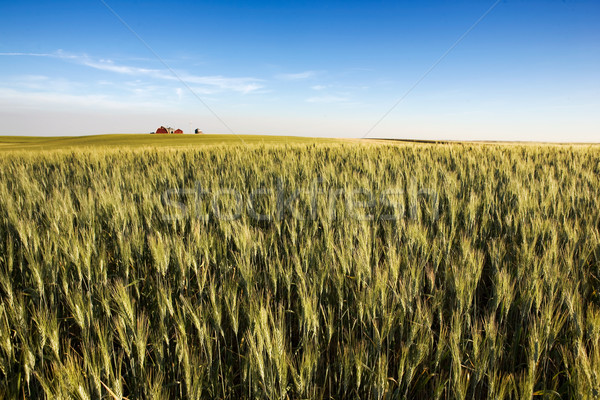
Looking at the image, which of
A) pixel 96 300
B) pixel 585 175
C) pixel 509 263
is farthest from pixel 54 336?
pixel 585 175

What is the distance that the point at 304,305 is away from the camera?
95 cm

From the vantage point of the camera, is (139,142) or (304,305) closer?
(304,305)

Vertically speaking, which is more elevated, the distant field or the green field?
the distant field

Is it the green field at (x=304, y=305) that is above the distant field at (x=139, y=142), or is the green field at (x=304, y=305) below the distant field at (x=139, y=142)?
below

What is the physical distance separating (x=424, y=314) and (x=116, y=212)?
1.75 meters

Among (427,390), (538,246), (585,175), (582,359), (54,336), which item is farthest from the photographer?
(585,175)

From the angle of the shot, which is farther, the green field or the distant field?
the distant field

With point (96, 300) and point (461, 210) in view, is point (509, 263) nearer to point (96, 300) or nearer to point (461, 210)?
point (461, 210)

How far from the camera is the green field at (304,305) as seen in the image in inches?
33.0

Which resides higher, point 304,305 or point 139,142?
point 139,142

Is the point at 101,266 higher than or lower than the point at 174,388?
higher

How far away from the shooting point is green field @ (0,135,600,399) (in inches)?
33.0

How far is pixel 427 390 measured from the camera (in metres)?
1.07

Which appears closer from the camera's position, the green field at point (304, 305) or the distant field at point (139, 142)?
the green field at point (304, 305)
